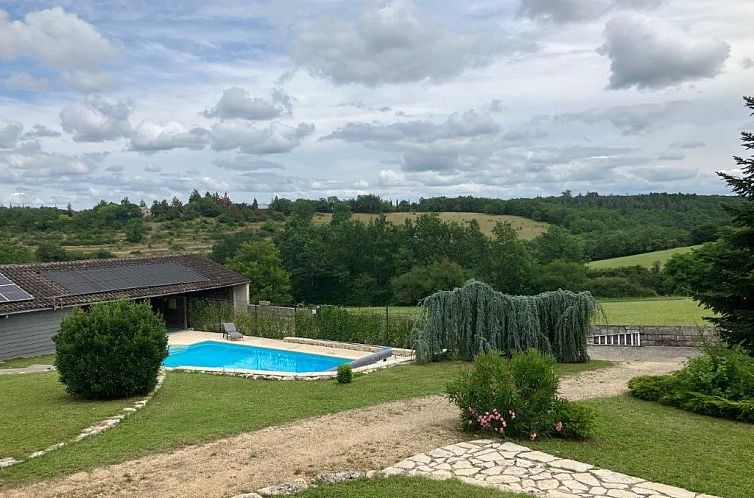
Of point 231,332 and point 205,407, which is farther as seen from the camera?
point 231,332

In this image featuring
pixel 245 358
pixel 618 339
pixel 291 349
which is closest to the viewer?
pixel 618 339

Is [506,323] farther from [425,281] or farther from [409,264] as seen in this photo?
[409,264]

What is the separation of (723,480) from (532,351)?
267 centimetres

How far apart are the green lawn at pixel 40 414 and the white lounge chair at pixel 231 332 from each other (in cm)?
894

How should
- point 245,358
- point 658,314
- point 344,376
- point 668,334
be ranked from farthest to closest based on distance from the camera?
point 658,314
point 245,358
point 668,334
point 344,376

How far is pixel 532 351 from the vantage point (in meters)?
8.06

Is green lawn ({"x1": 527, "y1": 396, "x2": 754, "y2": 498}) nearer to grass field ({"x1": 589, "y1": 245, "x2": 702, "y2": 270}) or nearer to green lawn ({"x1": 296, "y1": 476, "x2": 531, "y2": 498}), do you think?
green lawn ({"x1": 296, "y1": 476, "x2": 531, "y2": 498})

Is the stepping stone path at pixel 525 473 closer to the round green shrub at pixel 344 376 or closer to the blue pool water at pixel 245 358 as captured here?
the round green shrub at pixel 344 376

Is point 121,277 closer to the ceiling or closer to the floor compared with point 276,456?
closer to the ceiling

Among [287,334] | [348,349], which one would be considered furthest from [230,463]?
[287,334]

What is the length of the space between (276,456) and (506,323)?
29.3 feet

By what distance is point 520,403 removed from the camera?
301 inches

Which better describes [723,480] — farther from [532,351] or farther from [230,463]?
[230,463]

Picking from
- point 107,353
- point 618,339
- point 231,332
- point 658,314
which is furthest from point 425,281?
point 107,353
